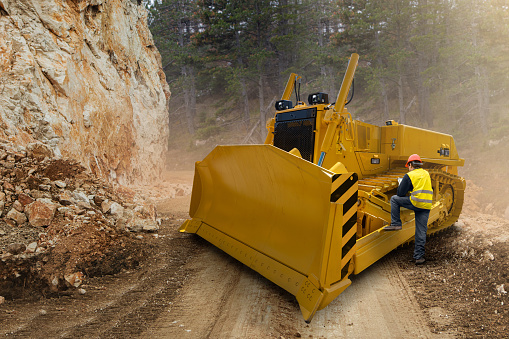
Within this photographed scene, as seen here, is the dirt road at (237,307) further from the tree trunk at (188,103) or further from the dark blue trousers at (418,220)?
the tree trunk at (188,103)

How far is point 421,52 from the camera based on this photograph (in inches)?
731

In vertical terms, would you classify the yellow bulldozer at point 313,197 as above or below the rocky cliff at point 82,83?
below

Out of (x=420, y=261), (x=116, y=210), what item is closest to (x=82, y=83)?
(x=116, y=210)

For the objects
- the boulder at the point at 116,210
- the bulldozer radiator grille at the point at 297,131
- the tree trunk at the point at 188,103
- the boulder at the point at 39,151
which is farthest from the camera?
the tree trunk at the point at 188,103

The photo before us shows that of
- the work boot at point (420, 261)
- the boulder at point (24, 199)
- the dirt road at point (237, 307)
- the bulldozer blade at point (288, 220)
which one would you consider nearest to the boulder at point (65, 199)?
the boulder at point (24, 199)

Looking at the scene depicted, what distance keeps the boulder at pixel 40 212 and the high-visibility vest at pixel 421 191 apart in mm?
5112

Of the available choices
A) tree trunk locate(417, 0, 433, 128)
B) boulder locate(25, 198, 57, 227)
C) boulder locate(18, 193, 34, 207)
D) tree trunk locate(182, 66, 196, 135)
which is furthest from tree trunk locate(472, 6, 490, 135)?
boulder locate(18, 193, 34, 207)

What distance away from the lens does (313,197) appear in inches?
135

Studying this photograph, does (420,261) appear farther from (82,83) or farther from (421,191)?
(82,83)

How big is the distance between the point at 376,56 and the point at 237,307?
19.2 m

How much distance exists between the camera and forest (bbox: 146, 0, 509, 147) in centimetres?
1677

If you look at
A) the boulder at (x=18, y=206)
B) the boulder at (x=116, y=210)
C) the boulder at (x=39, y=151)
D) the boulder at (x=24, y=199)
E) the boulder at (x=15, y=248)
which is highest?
the boulder at (x=39, y=151)

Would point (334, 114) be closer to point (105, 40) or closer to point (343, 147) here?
point (343, 147)

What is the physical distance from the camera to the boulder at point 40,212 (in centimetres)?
419
